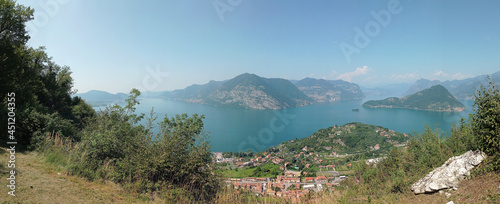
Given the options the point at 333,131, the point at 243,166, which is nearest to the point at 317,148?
the point at 333,131

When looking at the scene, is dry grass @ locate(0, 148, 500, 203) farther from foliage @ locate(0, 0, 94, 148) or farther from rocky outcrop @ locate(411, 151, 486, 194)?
foliage @ locate(0, 0, 94, 148)

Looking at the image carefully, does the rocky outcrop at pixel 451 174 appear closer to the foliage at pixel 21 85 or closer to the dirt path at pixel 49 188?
the dirt path at pixel 49 188

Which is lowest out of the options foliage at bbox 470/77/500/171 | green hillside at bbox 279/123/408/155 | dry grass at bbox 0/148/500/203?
green hillside at bbox 279/123/408/155

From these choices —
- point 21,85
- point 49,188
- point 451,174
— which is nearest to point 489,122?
point 451,174

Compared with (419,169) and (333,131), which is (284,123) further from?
(419,169)

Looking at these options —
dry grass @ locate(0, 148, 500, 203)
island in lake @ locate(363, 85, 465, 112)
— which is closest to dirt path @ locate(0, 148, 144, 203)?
dry grass @ locate(0, 148, 500, 203)

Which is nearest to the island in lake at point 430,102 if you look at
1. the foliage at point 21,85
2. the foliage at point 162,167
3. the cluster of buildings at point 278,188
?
the cluster of buildings at point 278,188

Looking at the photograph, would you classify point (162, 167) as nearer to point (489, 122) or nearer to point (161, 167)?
point (161, 167)
